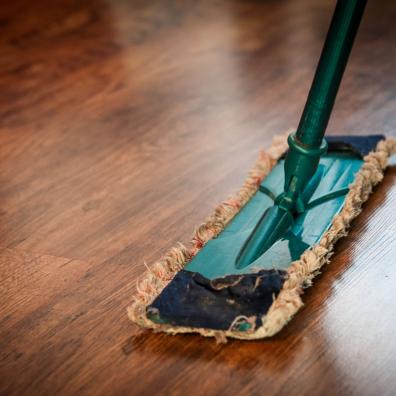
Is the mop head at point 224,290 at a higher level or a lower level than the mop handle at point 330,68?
lower

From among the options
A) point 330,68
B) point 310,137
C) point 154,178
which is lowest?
point 154,178

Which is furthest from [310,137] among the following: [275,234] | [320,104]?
[275,234]

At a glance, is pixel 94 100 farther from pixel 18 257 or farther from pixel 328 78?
pixel 328 78

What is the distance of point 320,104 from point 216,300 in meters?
0.35

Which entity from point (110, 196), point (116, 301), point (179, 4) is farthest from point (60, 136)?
point (179, 4)

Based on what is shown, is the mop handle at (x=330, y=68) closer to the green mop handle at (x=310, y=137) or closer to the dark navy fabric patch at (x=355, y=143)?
the green mop handle at (x=310, y=137)

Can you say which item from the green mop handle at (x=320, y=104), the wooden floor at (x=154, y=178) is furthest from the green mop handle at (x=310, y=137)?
the wooden floor at (x=154, y=178)

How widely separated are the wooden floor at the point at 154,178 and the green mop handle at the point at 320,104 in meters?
0.12

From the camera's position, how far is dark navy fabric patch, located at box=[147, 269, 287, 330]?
945mm

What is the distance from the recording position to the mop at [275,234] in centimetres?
95

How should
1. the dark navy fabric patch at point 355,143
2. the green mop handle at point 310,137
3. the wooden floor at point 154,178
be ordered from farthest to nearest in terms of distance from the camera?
the dark navy fabric patch at point 355,143
the green mop handle at point 310,137
the wooden floor at point 154,178

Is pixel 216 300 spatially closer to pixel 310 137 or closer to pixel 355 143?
pixel 310 137

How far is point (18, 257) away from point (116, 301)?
222 millimetres

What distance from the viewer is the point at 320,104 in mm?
1109
